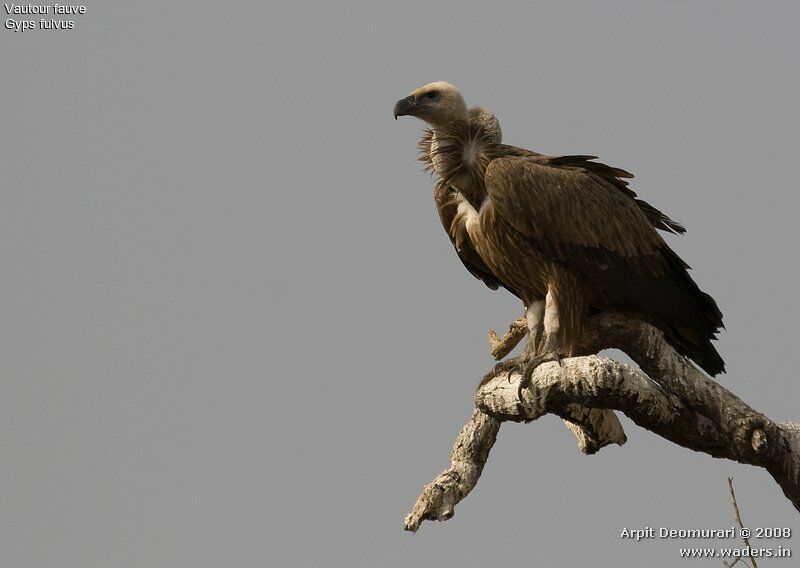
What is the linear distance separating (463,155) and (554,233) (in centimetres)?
86

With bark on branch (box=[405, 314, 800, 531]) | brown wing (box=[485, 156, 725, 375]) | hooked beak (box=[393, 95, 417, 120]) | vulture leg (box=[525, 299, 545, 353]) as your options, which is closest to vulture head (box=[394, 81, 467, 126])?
hooked beak (box=[393, 95, 417, 120])

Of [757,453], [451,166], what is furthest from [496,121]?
[757,453]

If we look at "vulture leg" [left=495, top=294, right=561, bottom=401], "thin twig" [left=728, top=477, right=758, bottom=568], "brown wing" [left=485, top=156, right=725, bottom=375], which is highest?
"brown wing" [left=485, top=156, right=725, bottom=375]

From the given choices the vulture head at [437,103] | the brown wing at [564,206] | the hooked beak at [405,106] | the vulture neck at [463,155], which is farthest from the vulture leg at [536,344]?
the hooked beak at [405,106]

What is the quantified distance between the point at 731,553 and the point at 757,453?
2.22ft

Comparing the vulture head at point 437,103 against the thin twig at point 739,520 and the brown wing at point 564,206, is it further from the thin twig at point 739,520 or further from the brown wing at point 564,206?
the thin twig at point 739,520

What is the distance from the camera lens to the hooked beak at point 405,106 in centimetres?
877

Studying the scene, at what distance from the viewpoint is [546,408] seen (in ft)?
26.1

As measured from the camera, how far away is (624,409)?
793cm

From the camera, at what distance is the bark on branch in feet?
25.6

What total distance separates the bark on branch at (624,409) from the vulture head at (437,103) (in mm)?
1702

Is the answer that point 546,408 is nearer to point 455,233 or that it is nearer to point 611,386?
point 611,386

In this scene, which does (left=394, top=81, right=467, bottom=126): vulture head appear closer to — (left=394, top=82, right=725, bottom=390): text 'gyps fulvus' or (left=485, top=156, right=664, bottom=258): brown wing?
(left=394, top=82, right=725, bottom=390): text 'gyps fulvus'

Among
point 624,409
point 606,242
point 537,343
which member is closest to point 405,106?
point 606,242
